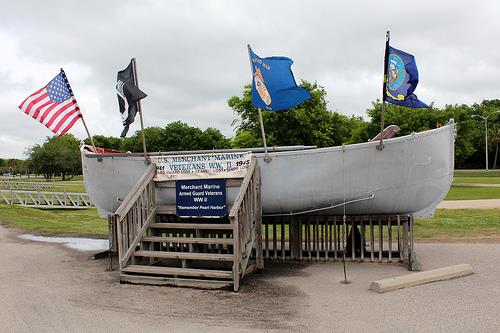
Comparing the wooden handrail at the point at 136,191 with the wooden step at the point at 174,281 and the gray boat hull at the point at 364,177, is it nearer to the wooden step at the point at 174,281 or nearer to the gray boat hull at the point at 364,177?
the wooden step at the point at 174,281

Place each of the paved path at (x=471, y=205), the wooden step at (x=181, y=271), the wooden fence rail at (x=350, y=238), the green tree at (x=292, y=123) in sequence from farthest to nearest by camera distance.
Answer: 1. the green tree at (x=292, y=123)
2. the paved path at (x=471, y=205)
3. the wooden fence rail at (x=350, y=238)
4. the wooden step at (x=181, y=271)

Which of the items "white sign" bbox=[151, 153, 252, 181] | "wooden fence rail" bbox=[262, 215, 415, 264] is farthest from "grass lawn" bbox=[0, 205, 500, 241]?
"white sign" bbox=[151, 153, 252, 181]

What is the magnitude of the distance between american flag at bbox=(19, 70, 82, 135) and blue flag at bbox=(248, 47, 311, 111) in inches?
155

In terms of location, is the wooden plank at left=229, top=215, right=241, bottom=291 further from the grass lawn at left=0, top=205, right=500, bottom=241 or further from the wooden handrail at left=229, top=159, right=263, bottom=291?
the grass lawn at left=0, top=205, right=500, bottom=241

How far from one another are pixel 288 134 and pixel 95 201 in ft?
71.3

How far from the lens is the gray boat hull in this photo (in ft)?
24.7

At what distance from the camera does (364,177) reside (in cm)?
762

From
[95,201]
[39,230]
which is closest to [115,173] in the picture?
[95,201]

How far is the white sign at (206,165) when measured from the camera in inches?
306

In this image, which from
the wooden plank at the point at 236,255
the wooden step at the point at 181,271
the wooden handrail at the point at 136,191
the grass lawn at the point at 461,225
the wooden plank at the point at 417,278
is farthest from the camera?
the grass lawn at the point at 461,225

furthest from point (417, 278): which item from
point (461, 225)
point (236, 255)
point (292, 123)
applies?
point (292, 123)

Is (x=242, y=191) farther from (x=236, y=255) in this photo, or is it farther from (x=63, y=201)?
(x=63, y=201)

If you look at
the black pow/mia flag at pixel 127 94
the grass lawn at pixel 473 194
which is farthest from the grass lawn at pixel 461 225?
the black pow/mia flag at pixel 127 94

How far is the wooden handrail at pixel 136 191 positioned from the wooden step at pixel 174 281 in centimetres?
98
